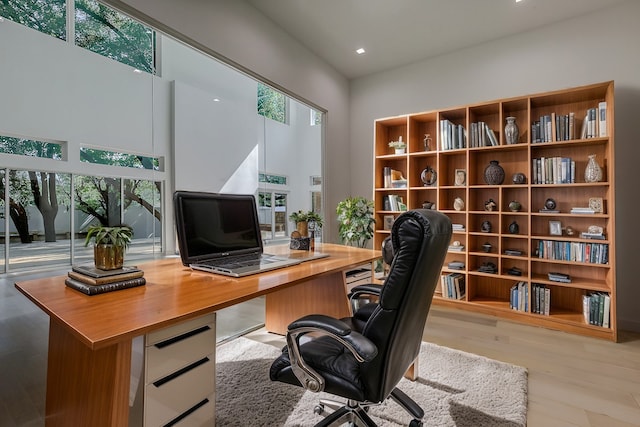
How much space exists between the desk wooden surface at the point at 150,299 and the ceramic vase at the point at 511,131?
102 inches

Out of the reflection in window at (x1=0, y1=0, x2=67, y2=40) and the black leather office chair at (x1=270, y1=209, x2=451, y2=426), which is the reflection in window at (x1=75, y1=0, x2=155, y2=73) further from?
the black leather office chair at (x1=270, y1=209, x2=451, y2=426)

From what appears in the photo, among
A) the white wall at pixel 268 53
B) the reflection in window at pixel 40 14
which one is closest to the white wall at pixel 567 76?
the white wall at pixel 268 53

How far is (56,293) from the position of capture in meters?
1.29

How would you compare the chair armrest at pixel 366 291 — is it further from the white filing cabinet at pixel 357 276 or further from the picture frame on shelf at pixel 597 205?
the picture frame on shelf at pixel 597 205

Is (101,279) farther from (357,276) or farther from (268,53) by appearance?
(268,53)

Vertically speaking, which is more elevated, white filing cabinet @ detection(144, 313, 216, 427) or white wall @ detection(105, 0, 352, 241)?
white wall @ detection(105, 0, 352, 241)

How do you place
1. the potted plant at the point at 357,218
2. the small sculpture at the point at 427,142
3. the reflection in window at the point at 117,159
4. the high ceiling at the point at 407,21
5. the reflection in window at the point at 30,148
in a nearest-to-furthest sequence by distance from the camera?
the reflection in window at the point at 30,148, the reflection in window at the point at 117,159, the high ceiling at the point at 407,21, the potted plant at the point at 357,218, the small sculpture at the point at 427,142

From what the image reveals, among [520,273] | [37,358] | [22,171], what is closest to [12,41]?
[22,171]

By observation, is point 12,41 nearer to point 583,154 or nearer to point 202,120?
point 202,120

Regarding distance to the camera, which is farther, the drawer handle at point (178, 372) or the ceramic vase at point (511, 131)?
the ceramic vase at point (511, 131)

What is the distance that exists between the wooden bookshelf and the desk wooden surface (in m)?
2.37

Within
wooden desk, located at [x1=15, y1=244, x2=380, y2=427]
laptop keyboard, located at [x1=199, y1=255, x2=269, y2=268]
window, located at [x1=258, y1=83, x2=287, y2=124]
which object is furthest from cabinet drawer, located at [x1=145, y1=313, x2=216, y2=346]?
window, located at [x1=258, y1=83, x2=287, y2=124]

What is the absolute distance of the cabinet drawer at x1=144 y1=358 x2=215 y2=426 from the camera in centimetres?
117

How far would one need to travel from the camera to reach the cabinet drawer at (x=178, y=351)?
1176 millimetres
